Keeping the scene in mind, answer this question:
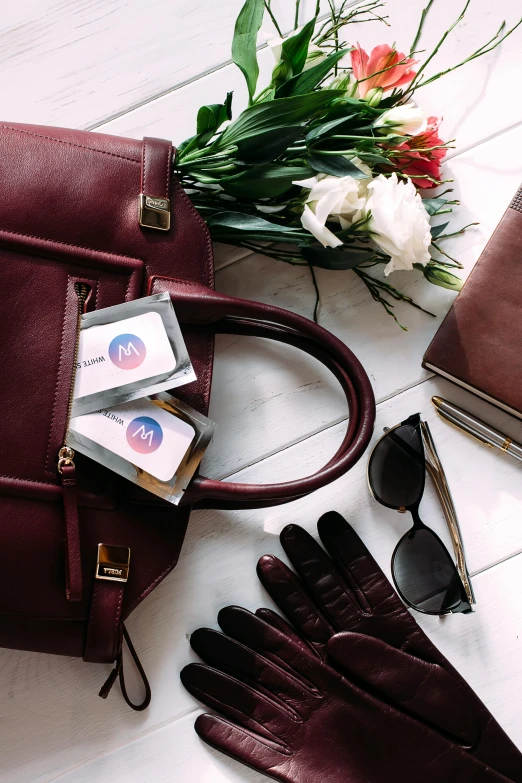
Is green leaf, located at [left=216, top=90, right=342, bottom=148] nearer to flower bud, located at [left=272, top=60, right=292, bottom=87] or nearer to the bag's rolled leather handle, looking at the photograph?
flower bud, located at [left=272, top=60, right=292, bottom=87]

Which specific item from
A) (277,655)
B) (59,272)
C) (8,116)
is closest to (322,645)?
(277,655)

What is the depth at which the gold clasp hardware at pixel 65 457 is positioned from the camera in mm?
671

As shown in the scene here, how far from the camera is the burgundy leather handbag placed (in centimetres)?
68

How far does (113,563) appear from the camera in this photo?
0.71 meters

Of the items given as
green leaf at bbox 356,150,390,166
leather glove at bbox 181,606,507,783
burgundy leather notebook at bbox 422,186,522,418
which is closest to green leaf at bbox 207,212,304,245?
green leaf at bbox 356,150,390,166

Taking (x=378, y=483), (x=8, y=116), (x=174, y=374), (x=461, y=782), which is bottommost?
(x=461, y=782)

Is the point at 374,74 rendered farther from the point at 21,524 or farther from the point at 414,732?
the point at 414,732

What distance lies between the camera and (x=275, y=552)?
84 cm

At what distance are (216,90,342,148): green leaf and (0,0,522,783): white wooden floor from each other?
18cm

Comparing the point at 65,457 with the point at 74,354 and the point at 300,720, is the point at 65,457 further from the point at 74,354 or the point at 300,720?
the point at 300,720

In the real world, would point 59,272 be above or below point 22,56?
below

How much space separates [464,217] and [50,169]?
527 millimetres

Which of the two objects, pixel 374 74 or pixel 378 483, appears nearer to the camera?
pixel 374 74

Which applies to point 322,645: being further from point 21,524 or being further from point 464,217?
point 464,217
